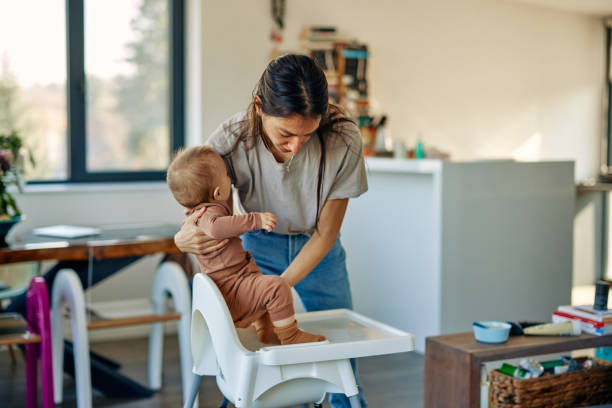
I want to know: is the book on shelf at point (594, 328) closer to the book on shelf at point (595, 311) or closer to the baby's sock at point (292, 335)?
the book on shelf at point (595, 311)

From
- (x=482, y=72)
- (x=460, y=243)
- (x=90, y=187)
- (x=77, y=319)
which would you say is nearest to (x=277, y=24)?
(x=90, y=187)

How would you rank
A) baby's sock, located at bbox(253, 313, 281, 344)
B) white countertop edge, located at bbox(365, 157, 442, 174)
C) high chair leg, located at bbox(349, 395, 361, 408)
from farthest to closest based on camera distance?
white countertop edge, located at bbox(365, 157, 442, 174) → baby's sock, located at bbox(253, 313, 281, 344) → high chair leg, located at bbox(349, 395, 361, 408)

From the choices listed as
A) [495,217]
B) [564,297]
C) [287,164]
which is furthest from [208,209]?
[564,297]

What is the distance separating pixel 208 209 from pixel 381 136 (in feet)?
9.57

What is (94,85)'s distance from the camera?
398 centimetres

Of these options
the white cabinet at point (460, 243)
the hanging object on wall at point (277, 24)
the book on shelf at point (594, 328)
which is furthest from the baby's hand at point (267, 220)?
the hanging object on wall at point (277, 24)

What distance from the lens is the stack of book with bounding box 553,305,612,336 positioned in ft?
7.28

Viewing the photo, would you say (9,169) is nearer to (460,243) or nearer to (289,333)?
(289,333)

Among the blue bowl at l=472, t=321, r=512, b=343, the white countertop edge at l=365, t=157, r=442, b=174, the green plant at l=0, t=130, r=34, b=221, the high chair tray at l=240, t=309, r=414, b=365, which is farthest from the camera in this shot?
the white countertop edge at l=365, t=157, r=442, b=174

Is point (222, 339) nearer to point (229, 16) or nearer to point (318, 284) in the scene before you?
point (318, 284)

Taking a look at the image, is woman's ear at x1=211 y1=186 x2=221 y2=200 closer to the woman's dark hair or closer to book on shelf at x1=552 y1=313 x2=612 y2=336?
the woman's dark hair

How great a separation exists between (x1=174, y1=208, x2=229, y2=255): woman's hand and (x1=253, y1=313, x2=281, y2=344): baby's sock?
215 millimetres

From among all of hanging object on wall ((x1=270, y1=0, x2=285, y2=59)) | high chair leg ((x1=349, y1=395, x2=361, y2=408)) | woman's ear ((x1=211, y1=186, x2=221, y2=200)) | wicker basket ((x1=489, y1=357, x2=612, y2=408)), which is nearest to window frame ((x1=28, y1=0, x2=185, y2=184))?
hanging object on wall ((x1=270, y1=0, x2=285, y2=59))

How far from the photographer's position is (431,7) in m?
5.02
